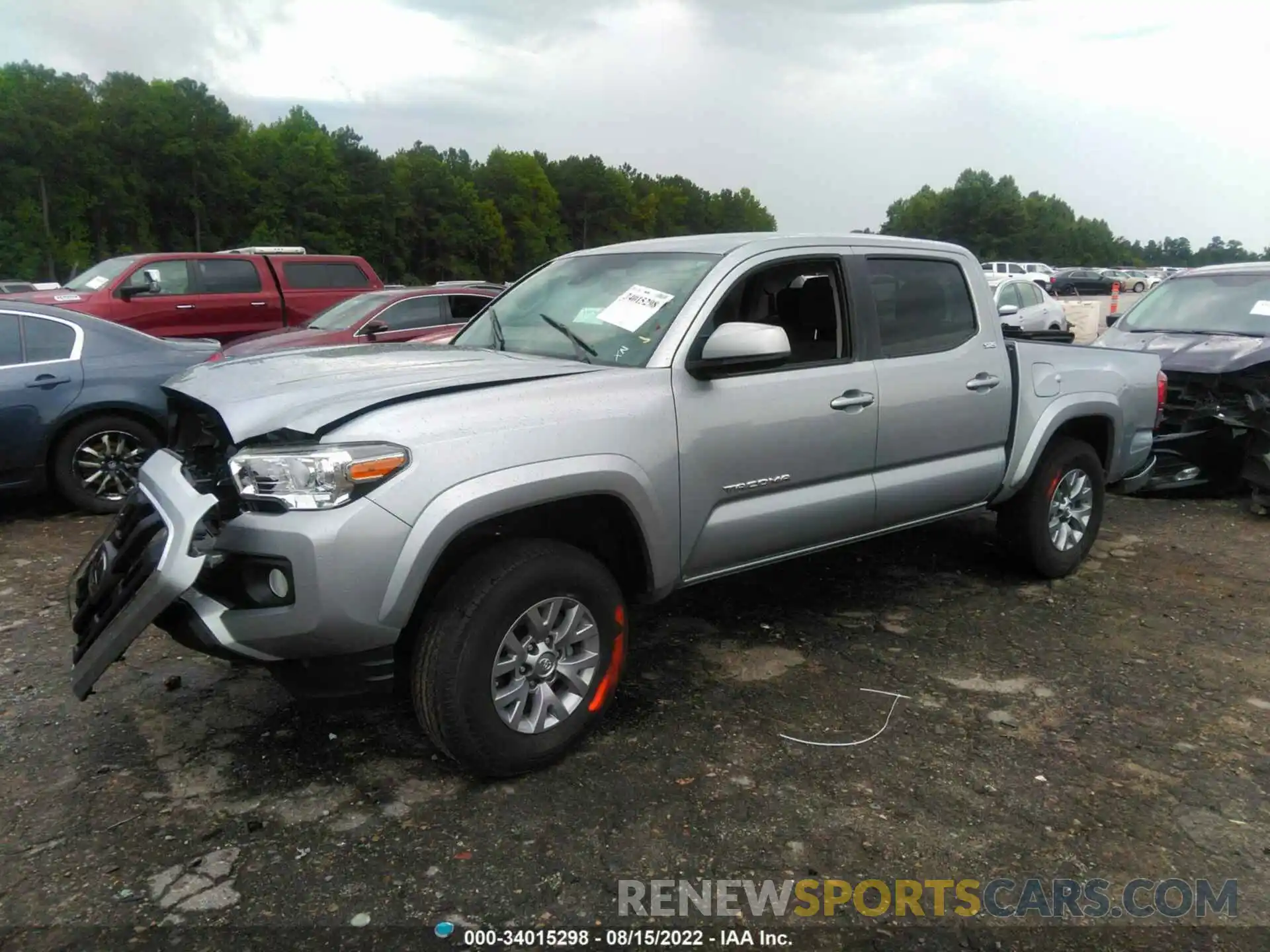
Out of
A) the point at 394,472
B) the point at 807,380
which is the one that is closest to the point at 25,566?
the point at 394,472

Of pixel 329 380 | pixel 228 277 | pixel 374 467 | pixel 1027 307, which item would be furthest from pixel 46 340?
pixel 1027 307

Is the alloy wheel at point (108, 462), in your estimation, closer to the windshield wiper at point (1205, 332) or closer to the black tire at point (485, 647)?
the black tire at point (485, 647)

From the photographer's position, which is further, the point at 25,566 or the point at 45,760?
the point at 25,566

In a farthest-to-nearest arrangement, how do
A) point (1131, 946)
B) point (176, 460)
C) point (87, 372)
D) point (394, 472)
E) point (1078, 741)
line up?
point (87, 372)
point (1078, 741)
point (176, 460)
point (394, 472)
point (1131, 946)

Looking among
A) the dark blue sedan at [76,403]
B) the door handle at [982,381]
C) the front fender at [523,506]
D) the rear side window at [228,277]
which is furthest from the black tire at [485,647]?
the rear side window at [228,277]

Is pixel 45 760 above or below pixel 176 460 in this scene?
below

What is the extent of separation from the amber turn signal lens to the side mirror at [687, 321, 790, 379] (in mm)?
1210

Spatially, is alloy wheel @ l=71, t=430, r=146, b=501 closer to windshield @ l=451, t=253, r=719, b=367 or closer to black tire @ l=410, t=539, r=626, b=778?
windshield @ l=451, t=253, r=719, b=367

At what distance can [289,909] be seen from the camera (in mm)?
2598

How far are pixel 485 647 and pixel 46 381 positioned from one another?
489cm

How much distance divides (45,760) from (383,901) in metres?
1.56

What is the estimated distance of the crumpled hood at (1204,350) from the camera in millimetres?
7133

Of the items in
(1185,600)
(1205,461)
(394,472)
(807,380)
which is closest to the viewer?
(394,472)

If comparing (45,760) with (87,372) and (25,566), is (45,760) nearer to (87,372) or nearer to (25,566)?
(25,566)
